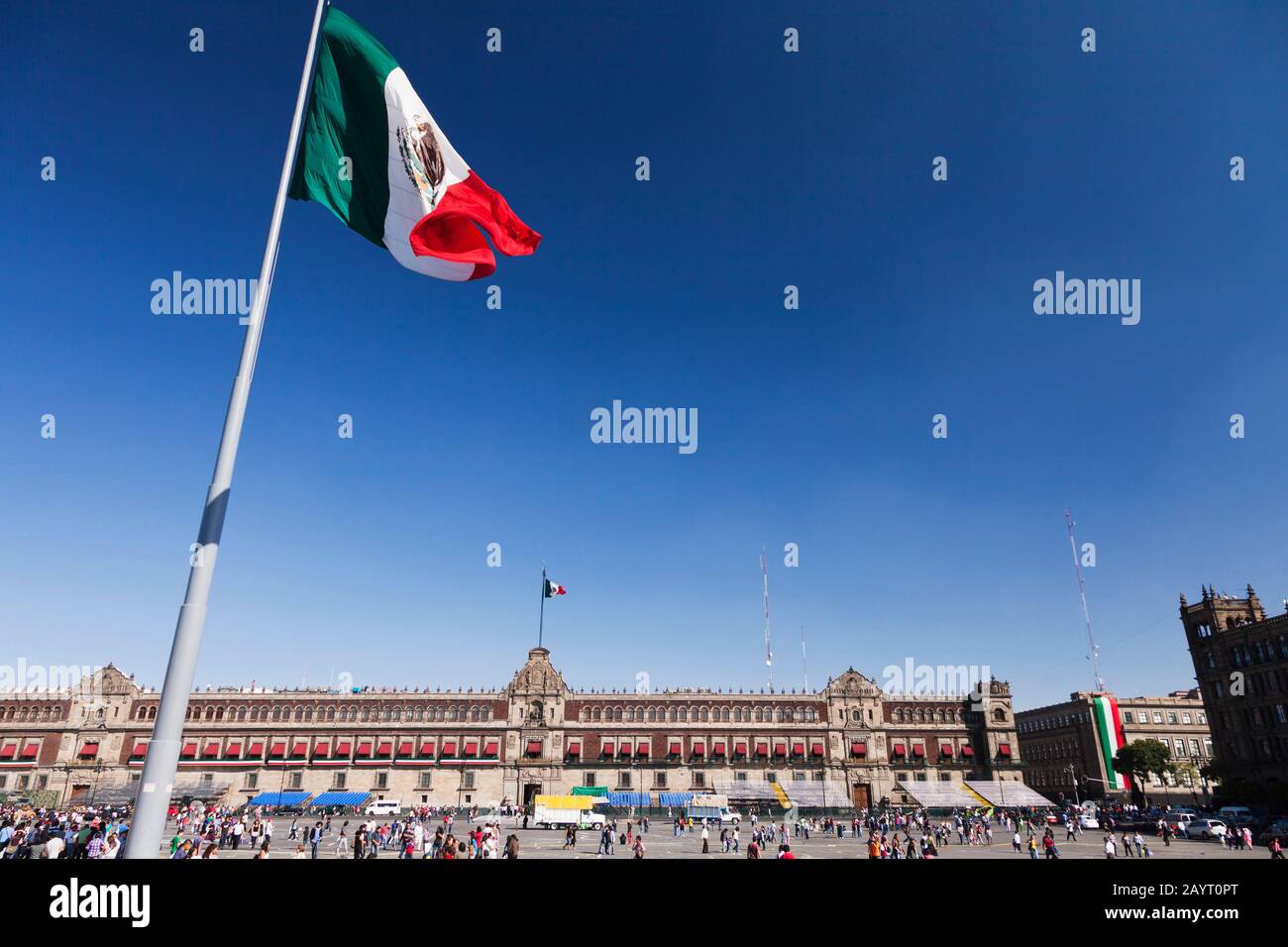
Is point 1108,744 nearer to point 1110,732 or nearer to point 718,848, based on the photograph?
point 1110,732

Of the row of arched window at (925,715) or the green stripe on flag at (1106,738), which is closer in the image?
the row of arched window at (925,715)

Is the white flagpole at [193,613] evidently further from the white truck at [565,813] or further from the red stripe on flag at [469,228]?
the white truck at [565,813]

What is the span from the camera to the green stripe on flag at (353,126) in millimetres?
10805

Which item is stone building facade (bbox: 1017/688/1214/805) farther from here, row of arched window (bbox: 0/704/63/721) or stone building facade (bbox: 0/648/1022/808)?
row of arched window (bbox: 0/704/63/721)

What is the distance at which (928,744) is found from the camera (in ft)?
257

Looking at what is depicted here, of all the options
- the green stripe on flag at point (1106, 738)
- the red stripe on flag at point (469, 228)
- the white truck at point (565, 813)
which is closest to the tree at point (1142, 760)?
the green stripe on flag at point (1106, 738)

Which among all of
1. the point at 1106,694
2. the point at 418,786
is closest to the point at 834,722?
the point at 1106,694

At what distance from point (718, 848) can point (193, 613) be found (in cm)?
4594

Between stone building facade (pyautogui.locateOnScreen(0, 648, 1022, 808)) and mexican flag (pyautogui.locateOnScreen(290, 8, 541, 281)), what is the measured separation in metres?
71.2

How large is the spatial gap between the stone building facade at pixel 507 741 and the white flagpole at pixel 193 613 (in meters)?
72.0

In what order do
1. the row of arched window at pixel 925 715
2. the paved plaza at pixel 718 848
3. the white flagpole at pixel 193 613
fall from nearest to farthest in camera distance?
the white flagpole at pixel 193 613, the paved plaza at pixel 718 848, the row of arched window at pixel 925 715

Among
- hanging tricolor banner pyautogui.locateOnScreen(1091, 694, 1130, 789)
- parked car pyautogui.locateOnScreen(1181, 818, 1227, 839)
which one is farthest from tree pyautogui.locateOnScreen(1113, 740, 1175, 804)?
parked car pyautogui.locateOnScreen(1181, 818, 1227, 839)
